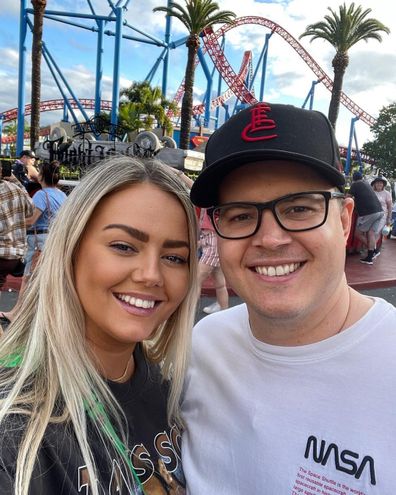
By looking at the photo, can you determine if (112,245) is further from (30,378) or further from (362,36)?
(362,36)

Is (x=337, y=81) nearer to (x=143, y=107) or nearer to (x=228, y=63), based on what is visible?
(x=143, y=107)

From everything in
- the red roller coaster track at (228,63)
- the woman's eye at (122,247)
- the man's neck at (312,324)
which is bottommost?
the man's neck at (312,324)

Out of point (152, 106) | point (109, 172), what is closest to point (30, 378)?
point (109, 172)

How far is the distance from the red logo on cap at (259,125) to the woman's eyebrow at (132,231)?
18.8 inches

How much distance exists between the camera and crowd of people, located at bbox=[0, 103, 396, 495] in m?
1.20

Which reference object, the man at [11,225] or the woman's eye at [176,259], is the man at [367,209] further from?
the woman's eye at [176,259]

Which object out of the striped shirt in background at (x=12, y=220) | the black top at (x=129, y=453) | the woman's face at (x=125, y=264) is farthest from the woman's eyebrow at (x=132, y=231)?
the striped shirt in background at (x=12, y=220)

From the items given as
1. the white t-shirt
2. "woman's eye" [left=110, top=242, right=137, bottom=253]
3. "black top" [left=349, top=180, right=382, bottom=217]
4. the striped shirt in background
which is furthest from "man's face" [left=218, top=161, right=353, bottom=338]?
"black top" [left=349, top=180, right=382, bottom=217]

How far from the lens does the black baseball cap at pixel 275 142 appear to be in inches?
53.4

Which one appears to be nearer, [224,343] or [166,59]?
[224,343]

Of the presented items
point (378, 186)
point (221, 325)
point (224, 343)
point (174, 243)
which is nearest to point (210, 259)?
point (221, 325)

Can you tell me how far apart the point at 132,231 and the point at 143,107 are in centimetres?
3010

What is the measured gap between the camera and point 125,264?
1452mm

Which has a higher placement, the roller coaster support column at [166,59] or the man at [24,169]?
the roller coaster support column at [166,59]
